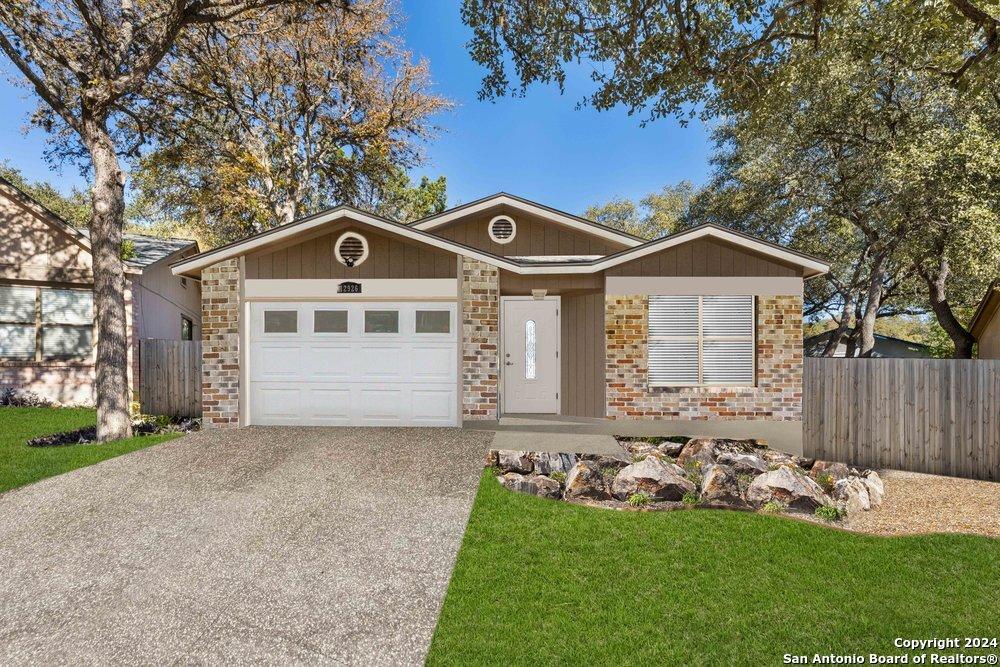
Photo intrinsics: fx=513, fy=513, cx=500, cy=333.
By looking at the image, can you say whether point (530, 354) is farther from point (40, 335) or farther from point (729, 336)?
point (40, 335)

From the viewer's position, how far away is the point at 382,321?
8.81 metres

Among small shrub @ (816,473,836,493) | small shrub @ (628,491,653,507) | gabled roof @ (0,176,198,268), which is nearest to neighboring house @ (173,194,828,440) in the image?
small shrub @ (816,473,836,493)

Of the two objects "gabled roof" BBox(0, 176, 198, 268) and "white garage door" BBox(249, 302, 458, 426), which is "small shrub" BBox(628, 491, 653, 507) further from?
"gabled roof" BBox(0, 176, 198, 268)

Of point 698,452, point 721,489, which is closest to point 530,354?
point 698,452

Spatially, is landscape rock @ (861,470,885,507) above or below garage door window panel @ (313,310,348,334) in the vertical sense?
below

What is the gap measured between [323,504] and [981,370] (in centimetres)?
978

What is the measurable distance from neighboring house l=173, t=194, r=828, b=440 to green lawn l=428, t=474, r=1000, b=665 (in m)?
3.40

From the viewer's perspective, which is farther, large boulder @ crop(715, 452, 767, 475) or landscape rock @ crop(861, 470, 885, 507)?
large boulder @ crop(715, 452, 767, 475)

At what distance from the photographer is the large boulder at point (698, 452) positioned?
7.91 m

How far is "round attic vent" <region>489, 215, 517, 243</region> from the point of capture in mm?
11133

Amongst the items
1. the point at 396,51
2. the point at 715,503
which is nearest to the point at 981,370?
the point at 715,503

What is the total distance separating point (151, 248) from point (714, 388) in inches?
617

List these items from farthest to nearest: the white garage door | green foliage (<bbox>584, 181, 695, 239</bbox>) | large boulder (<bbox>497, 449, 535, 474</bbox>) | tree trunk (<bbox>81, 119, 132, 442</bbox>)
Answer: green foliage (<bbox>584, 181, 695, 239</bbox>)
tree trunk (<bbox>81, 119, 132, 442</bbox>)
the white garage door
large boulder (<bbox>497, 449, 535, 474</bbox>)

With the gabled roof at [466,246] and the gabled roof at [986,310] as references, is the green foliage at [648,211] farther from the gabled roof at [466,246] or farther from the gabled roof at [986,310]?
the gabled roof at [466,246]
